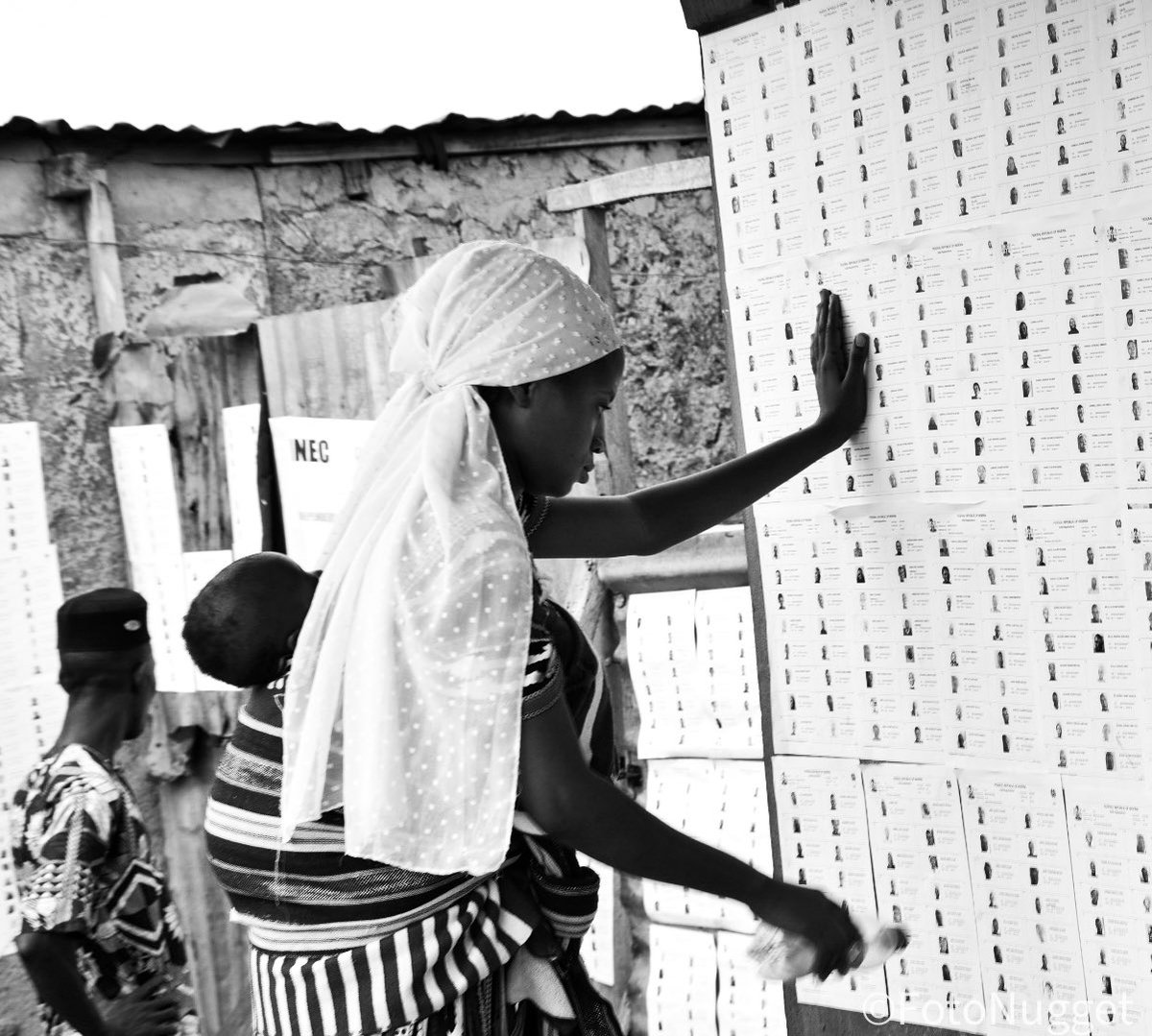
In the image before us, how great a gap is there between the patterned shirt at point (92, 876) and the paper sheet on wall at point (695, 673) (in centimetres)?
144

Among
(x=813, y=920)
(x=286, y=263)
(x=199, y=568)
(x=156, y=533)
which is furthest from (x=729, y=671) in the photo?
(x=286, y=263)

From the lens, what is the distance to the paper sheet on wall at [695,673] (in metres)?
3.32

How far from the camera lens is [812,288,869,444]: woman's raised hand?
1.87m

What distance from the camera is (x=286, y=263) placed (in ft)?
15.2

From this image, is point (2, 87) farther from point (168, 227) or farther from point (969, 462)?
point (969, 462)

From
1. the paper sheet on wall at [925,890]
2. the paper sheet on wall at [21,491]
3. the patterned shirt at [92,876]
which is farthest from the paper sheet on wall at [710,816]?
the paper sheet on wall at [21,491]

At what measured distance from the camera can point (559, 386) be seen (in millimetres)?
1619

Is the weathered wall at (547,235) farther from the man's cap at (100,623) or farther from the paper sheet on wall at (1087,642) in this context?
the paper sheet on wall at (1087,642)

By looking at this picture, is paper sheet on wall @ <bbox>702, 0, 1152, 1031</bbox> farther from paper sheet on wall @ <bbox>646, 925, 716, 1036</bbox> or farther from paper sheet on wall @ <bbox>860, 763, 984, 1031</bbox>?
paper sheet on wall @ <bbox>646, 925, 716, 1036</bbox>

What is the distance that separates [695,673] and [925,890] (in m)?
1.48

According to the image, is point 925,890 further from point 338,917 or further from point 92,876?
point 92,876

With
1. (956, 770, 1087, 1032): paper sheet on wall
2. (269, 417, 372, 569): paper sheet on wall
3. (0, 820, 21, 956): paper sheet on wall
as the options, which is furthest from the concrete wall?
(956, 770, 1087, 1032): paper sheet on wall

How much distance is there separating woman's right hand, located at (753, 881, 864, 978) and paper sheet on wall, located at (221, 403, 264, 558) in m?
2.92

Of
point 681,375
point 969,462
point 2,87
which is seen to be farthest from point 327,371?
point 969,462
